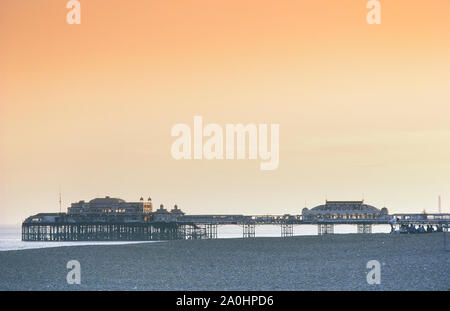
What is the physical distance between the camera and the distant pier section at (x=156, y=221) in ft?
464

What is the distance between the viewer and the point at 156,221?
5738 inches

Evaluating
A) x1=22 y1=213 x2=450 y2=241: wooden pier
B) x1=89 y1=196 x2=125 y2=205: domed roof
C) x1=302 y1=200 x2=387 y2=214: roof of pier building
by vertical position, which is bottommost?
x1=22 y1=213 x2=450 y2=241: wooden pier

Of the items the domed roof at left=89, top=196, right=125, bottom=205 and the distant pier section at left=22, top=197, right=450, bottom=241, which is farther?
the domed roof at left=89, top=196, right=125, bottom=205

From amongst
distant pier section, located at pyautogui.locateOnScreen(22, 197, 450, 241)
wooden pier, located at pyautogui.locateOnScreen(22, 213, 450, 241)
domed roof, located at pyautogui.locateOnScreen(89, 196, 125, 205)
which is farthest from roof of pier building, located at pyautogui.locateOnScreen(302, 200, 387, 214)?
domed roof, located at pyautogui.locateOnScreen(89, 196, 125, 205)

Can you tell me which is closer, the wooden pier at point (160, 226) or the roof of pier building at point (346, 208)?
the wooden pier at point (160, 226)

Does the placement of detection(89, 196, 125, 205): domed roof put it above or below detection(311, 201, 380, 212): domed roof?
above

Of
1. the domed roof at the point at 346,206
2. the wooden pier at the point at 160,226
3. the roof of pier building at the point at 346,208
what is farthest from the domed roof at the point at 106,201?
the domed roof at the point at 346,206

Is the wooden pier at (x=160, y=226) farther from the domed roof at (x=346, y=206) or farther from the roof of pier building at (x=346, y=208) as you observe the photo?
the domed roof at (x=346, y=206)

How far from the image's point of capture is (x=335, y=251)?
3275cm

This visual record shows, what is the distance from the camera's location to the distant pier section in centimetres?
14150

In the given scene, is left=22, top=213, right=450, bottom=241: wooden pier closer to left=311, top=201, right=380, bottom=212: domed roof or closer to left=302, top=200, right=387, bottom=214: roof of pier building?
left=302, top=200, right=387, bottom=214: roof of pier building

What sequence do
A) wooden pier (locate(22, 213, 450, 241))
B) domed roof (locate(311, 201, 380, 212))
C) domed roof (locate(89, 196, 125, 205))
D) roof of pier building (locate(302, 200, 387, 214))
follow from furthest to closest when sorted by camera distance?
domed roof (locate(89, 196, 125, 205)), domed roof (locate(311, 201, 380, 212)), roof of pier building (locate(302, 200, 387, 214)), wooden pier (locate(22, 213, 450, 241))
